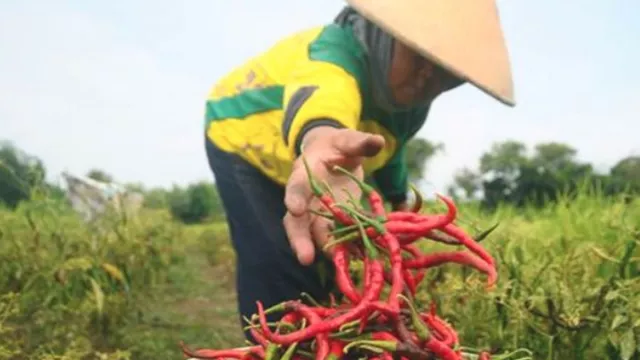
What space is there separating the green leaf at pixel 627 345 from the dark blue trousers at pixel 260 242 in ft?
2.70

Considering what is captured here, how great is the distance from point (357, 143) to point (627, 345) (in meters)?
0.71

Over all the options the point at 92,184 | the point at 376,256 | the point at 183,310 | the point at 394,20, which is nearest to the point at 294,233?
the point at 376,256

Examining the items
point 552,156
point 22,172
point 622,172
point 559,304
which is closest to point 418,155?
point 552,156

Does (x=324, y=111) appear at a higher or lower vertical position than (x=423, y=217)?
higher

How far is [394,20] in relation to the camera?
6.67ft

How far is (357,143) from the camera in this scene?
1597mm

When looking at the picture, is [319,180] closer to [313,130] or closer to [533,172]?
[313,130]

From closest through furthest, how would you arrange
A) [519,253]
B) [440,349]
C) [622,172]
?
[440,349] < [519,253] < [622,172]

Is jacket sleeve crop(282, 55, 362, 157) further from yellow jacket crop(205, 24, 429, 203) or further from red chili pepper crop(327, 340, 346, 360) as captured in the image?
red chili pepper crop(327, 340, 346, 360)

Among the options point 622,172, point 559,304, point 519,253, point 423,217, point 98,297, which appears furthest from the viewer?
point 622,172

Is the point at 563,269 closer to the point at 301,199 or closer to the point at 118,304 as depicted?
the point at 301,199

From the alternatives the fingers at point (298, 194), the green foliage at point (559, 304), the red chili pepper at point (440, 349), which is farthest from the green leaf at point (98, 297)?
the red chili pepper at point (440, 349)

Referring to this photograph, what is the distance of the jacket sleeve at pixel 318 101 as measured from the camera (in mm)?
1903

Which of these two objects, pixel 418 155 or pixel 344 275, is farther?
pixel 418 155
